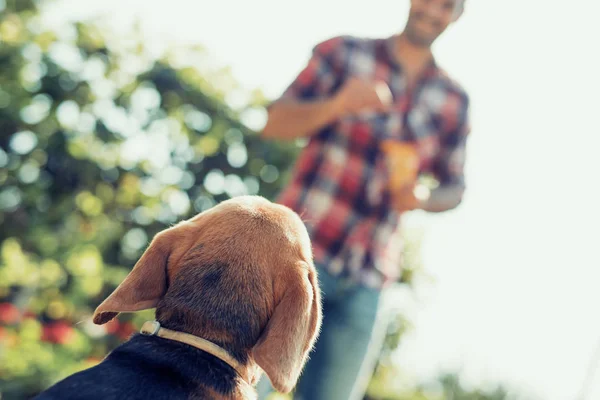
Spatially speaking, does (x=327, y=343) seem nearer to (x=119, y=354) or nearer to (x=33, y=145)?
(x=119, y=354)

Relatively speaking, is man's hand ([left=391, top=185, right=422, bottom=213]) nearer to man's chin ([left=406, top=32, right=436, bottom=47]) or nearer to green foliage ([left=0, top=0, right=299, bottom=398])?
man's chin ([left=406, top=32, right=436, bottom=47])

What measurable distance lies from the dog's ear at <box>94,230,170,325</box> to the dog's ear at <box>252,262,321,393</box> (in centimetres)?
50

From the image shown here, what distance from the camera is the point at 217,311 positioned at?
8.23ft

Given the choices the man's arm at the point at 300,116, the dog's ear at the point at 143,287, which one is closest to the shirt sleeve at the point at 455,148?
the man's arm at the point at 300,116

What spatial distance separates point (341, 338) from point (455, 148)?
4.72 feet

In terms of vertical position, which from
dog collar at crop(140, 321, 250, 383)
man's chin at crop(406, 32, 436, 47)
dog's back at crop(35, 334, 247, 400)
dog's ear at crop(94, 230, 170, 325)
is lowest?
dog's back at crop(35, 334, 247, 400)

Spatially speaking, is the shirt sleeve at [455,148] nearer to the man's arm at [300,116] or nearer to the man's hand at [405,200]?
the man's hand at [405,200]

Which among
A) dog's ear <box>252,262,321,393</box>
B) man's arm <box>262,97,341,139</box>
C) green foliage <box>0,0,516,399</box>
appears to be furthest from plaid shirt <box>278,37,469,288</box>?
green foliage <box>0,0,516,399</box>

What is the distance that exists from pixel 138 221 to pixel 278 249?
5.14m

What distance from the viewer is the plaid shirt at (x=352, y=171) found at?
3.70 metres

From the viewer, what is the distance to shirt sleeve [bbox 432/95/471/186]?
4094 mm

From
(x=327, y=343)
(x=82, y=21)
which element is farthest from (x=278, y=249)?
(x=82, y=21)

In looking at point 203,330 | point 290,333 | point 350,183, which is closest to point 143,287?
point 203,330

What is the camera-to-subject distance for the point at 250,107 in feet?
26.1
